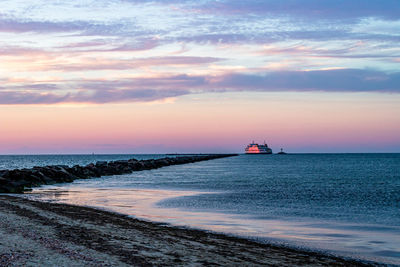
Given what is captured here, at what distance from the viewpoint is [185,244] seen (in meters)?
11.3

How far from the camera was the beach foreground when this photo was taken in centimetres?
895

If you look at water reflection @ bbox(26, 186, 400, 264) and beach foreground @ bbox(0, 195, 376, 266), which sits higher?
beach foreground @ bbox(0, 195, 376, 266)

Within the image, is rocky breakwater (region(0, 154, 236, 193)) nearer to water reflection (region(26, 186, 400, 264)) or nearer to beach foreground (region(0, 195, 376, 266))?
water reflection (region(26, 186, 400, 264))

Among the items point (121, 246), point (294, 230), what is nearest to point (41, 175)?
→ point (294, 230)

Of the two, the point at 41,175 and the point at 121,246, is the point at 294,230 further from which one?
the point at 41,175

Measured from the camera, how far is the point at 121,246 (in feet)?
34.4

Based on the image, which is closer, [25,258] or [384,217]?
[25,258]

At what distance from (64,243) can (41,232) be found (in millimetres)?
1637

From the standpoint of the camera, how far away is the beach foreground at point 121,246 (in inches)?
352

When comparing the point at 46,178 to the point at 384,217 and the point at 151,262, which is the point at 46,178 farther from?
the point at 151,262

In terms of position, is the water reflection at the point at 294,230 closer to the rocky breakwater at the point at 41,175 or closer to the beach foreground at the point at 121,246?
the beach foreground at the point at 121,246

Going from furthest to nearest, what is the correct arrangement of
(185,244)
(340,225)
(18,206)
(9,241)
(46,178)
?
(46,178)
(18,206)
(340,225)
(185,244)
(9,241)

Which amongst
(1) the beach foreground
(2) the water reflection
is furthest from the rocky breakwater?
(1) the beach foreground

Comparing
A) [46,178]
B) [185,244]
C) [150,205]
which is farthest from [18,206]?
[46,178]
